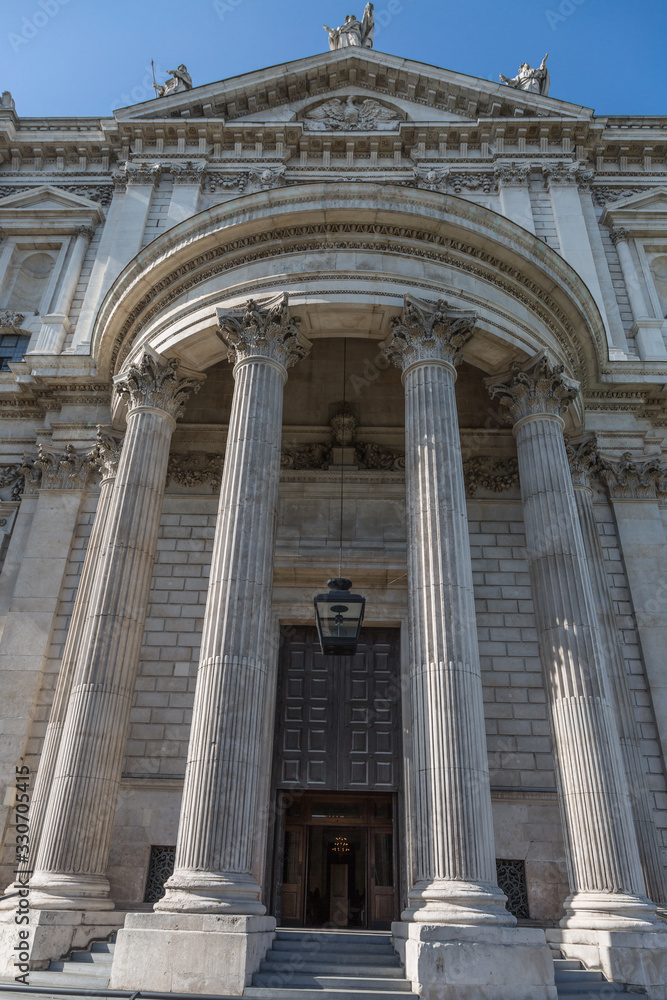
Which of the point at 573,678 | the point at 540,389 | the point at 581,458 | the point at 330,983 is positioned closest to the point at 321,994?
the point at 330,983

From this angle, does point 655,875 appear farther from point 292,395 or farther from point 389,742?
point 292,395

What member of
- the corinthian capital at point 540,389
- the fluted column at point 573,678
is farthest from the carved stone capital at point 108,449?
the corinthian capital at point 540,389

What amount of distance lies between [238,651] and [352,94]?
64.9 ft

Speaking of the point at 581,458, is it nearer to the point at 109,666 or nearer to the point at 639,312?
the point at 639,312

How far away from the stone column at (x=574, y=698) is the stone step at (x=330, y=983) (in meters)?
2.92

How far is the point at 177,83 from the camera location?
24203mm

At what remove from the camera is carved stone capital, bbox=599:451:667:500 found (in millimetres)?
17031

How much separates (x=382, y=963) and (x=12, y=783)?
844cm

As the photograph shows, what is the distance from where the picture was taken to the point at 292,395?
19.1 meters

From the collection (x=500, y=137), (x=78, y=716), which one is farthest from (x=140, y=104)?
(x=78, y=716)

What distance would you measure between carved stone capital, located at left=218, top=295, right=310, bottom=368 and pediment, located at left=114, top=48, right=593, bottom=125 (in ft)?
38.0

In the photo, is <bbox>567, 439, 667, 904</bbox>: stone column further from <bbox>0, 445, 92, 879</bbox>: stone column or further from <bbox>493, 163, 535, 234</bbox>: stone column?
<bbox>0, 445, 92, 879</bbox>: stone column

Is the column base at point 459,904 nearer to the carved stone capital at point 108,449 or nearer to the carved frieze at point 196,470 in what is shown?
the carved stone capital at point 108,449

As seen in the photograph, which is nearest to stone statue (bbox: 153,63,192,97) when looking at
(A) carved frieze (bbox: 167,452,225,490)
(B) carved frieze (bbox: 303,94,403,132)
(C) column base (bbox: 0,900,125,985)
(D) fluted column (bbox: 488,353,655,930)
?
(B) carved frieze (bbox: 303,94,403,132)
